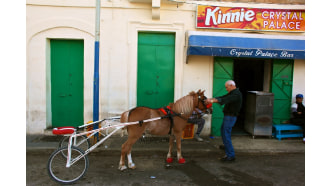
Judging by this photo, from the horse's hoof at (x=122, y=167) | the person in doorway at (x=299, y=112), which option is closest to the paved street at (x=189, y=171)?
the horse's hoof at (x=122, y=167)

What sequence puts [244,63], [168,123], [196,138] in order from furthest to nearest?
1. [244,63]
2. [196,138]
3. [168,123]

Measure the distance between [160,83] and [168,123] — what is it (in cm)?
257

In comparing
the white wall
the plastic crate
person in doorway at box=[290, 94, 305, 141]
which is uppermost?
the white wall

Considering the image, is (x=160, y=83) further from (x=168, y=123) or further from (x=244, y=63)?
(x=244, y=63)

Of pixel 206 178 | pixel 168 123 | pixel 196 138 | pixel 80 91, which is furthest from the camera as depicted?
pixel 80 91

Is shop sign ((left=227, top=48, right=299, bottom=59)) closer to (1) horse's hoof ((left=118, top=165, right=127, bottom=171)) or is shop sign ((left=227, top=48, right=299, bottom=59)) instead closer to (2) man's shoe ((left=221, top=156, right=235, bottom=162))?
(2) man's shoe ((left=221, top=156, right=235, bottom=162))

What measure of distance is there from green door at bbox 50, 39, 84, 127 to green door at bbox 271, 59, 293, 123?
6465 millimetres

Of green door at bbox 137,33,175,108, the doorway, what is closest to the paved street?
green door at bbox 137,33,175,108

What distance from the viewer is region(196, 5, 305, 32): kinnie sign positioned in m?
6.65

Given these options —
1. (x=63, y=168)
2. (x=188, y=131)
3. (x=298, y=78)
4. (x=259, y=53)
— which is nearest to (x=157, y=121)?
(x=188, y=131)

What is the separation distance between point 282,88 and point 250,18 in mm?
2578

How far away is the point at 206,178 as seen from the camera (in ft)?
13.6

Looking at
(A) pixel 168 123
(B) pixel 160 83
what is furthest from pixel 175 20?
(A) pixel 168 123

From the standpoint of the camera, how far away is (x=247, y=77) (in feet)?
30.0
